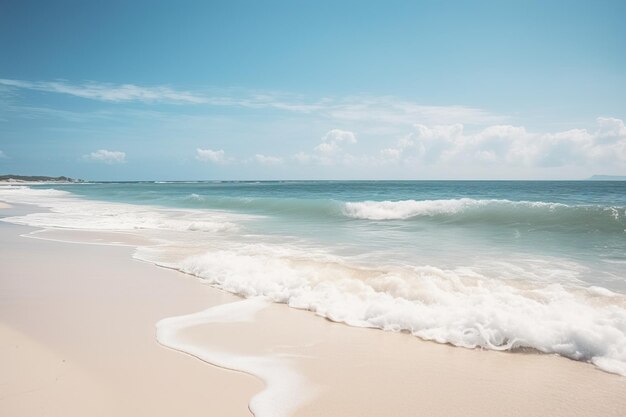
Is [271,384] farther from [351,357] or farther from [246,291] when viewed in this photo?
[246,291]

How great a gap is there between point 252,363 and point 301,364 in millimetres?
452

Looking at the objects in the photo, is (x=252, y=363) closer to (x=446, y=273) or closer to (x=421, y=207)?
(x=446, y=273)

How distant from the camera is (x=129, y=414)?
2.66 m

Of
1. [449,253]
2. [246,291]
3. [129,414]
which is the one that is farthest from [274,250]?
[129,414]

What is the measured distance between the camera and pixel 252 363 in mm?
3531

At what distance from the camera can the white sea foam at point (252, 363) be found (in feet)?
9.38

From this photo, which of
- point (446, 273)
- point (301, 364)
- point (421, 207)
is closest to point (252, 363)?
point (301, 364)

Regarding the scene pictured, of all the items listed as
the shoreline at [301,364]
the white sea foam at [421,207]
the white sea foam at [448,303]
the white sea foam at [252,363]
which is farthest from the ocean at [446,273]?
the white sea foam at [421,207]

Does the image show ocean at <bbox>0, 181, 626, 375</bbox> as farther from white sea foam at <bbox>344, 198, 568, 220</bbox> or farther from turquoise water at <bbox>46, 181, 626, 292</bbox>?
white sea foam at <bbox>344, 198, 568, 220</bbox>

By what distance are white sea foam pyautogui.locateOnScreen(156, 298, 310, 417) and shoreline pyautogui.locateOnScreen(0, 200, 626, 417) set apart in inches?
2.5

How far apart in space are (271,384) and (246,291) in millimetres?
2870

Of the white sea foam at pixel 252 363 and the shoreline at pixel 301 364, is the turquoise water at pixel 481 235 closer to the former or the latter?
the shoreline at pixel 301 364

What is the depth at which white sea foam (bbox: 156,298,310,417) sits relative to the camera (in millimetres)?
2860

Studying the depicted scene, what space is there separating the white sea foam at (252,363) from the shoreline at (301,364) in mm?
63
